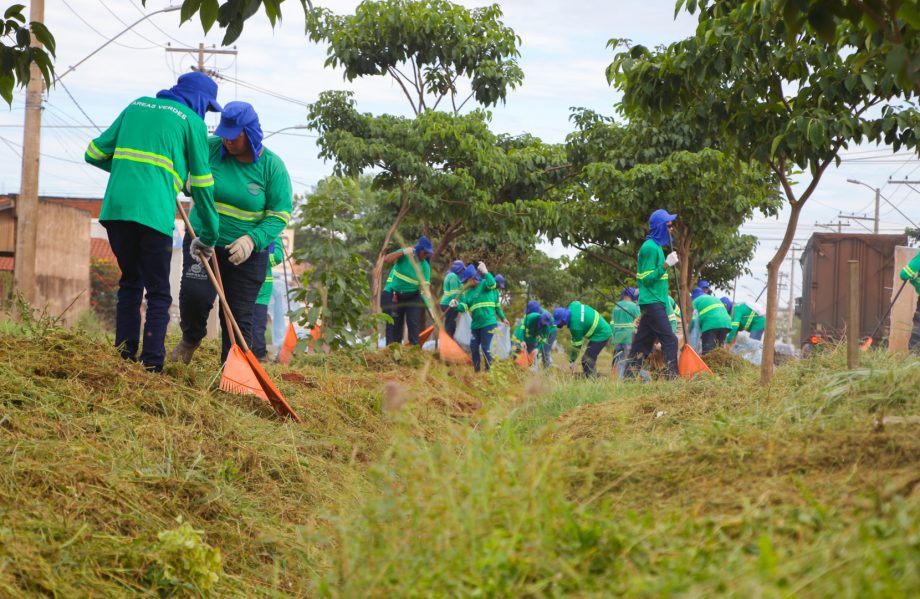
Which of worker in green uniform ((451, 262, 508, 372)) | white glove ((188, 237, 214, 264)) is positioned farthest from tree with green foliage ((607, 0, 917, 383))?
worker in green uniform ((451, 262, 508, 372))

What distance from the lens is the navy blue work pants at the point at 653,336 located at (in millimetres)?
9266

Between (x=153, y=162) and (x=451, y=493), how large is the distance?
355cm

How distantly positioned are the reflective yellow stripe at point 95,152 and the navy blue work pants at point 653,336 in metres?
5.39

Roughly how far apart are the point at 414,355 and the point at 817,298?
11.0m

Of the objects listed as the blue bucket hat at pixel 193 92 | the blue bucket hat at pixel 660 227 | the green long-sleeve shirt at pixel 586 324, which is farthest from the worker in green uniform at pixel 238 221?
the green long-sleeve shirt at pixel 586 324

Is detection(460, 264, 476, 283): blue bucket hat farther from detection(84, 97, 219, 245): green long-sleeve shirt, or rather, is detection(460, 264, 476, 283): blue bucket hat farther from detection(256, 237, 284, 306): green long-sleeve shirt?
detection(84, 97, 219, 245): green long-sleeve shirt

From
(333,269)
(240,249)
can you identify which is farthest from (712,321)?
(240,249)

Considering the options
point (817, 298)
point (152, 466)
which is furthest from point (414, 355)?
point (817, 298)

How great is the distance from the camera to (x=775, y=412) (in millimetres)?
3426

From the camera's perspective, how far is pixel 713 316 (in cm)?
1295

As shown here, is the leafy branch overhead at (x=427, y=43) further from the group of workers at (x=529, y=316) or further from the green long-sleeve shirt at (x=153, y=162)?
the green long-sleeve shirt at (x=153, y=162)

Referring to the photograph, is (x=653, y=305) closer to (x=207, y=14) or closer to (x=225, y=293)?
(x=225, y=293)

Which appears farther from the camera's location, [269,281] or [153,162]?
[269,281]

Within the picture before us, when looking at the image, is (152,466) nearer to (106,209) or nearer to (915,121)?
(106,209)
